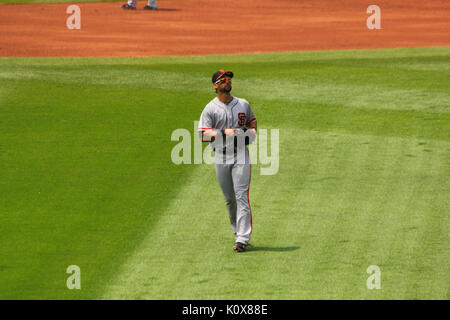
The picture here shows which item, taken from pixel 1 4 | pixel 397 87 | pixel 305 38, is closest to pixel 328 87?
pixel 397 87

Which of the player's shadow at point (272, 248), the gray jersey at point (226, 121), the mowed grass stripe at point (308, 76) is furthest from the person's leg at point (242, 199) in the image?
the mowed grass stripe at point (308, 76)

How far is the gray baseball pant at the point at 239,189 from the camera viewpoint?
9805mm

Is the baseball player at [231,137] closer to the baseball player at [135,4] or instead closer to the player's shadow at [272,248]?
the player's shadow at [272,248]

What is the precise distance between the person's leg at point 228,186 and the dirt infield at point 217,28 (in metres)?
14.4

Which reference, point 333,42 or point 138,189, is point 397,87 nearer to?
point 333,42

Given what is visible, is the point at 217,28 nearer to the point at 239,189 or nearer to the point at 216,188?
the point at 216,188

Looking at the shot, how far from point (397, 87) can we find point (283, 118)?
3.69m

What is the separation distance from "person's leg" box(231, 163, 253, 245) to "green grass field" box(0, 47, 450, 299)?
277 millimetres

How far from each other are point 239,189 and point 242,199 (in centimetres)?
12

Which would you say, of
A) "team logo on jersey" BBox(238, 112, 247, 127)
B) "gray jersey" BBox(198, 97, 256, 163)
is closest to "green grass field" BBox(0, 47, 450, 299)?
"gray jersey" BBox(198, 97, 256, 163)

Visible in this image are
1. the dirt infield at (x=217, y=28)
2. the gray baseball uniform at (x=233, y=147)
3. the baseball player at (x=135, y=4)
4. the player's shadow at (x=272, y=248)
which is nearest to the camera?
the gray baseball uniform at (x=233, y=147)

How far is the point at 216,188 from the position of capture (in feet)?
41.9

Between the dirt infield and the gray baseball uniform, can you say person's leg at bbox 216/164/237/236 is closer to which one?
the gray baseball uniform

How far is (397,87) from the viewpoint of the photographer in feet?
62.9
